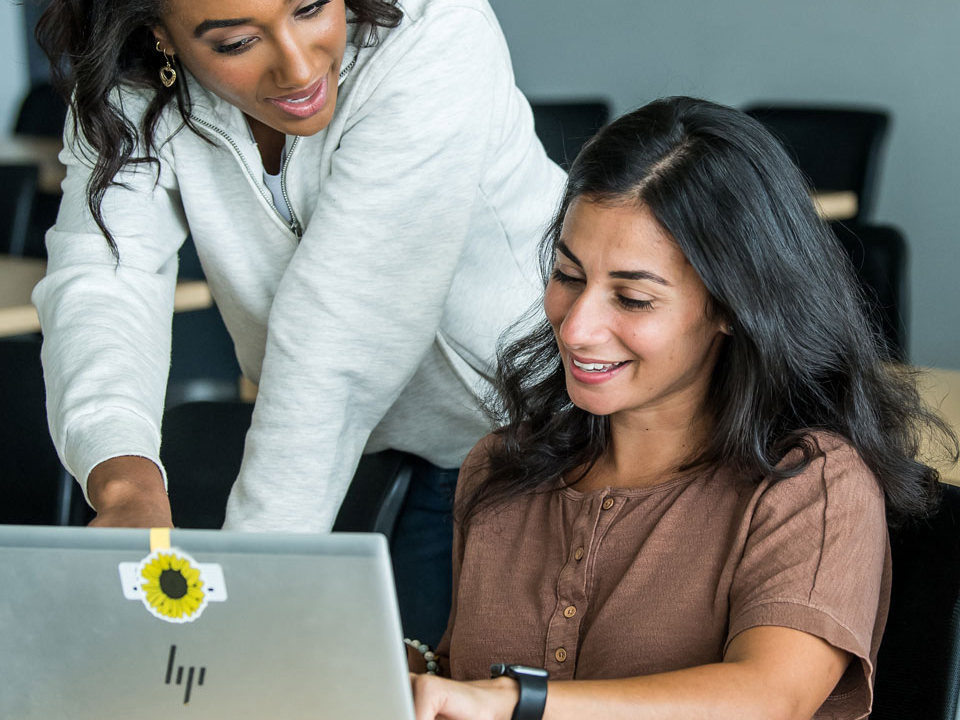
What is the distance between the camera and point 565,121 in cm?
373

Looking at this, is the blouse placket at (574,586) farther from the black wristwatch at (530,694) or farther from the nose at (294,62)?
the nose at (294,62)

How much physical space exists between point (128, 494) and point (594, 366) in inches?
17.7

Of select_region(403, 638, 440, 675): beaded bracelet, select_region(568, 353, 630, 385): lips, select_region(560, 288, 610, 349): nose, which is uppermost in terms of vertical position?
select_region(560, 288, 610, 349): nose

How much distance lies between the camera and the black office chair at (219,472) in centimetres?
156

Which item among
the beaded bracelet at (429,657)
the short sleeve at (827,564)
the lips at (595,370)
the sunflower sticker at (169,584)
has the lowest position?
the beaded bracelet at (429,657)

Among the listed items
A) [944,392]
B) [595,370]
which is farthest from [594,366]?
[944,392]

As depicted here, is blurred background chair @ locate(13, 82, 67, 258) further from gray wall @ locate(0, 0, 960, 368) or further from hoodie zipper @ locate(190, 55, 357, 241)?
hoodie zipper @ locate(190, 55, 357, 241)

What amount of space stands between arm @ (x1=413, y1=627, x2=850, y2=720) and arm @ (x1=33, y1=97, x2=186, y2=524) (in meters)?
0.37

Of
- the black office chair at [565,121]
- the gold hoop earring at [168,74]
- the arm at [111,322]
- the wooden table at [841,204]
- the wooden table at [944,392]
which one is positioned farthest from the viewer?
the black office chair at [565,121]

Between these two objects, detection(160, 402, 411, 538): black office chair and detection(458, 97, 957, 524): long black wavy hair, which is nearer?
detection(458, 97, 957, 524): long black wavy hair

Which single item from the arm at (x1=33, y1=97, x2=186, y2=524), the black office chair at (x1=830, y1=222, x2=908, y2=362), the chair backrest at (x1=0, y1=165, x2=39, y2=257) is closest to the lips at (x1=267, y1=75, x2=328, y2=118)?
the arm at (x1=33, y1=97, x2=186, y2=524)

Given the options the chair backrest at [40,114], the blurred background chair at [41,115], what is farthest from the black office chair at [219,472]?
the chair backrest at [40,114]

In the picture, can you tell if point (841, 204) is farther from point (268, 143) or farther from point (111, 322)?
point (111, 322)

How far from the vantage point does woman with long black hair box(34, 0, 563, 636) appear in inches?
46.6
